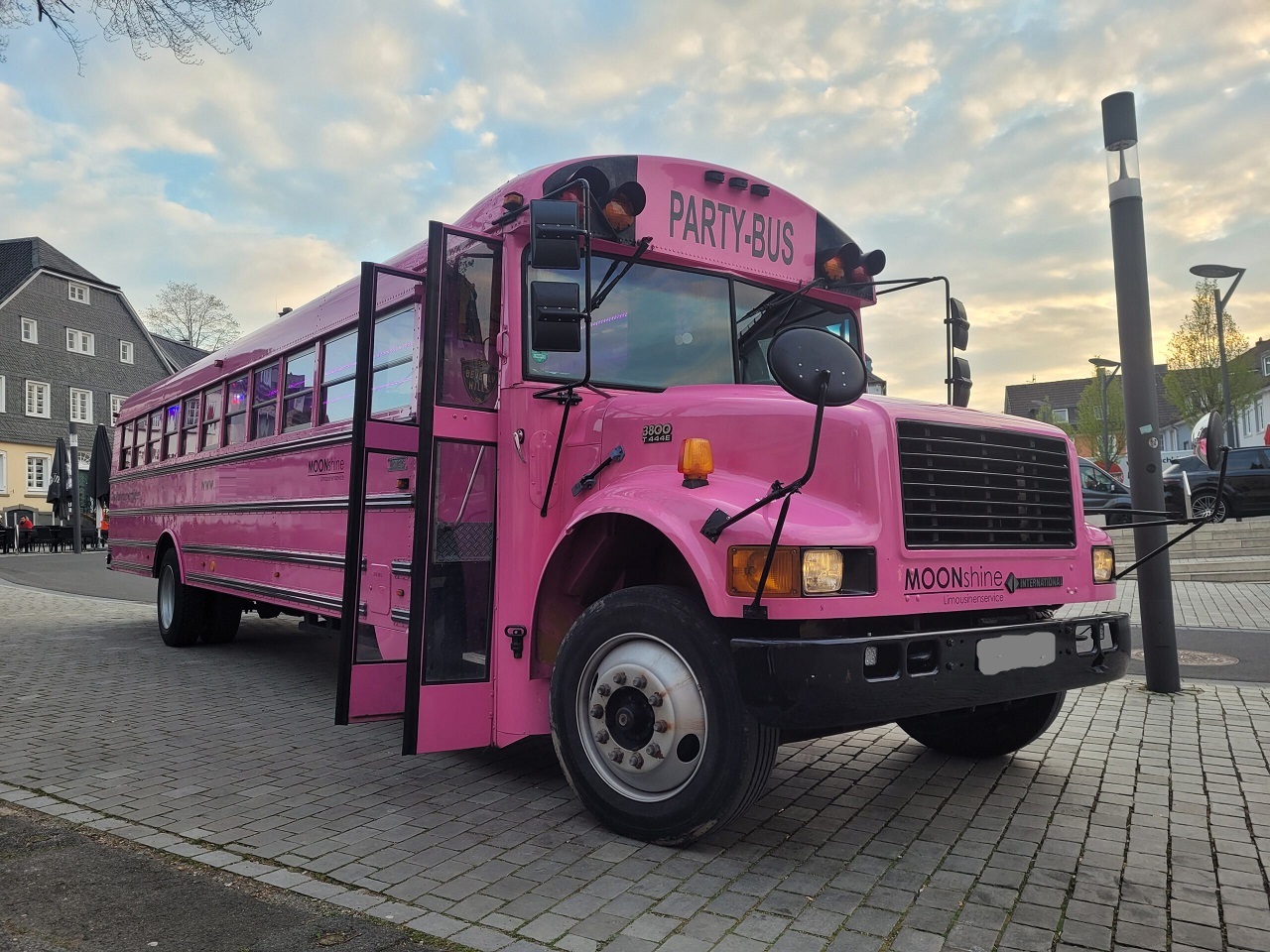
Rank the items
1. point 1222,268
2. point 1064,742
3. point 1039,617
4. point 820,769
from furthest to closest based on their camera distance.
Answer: point 1222,268 → point 1064,742 → point 820,769 → point 1039,617

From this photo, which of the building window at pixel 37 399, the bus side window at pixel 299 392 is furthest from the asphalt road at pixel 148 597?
the building window at pixel 37 399

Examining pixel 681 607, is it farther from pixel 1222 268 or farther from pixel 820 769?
pixel 1222 268

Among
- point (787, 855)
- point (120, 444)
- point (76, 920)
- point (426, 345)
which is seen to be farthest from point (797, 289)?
point (120, 444)

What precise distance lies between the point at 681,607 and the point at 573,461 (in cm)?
101

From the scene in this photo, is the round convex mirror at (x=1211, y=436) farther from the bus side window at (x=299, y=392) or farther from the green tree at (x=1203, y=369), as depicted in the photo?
the green tree at (x=1203, y=369)

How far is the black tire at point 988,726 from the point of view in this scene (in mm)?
4574

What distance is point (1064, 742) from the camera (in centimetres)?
522

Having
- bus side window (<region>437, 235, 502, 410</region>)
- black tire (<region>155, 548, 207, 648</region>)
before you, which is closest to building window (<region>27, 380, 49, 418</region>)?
black tire (<region>155, 548, 207, 648</region>)

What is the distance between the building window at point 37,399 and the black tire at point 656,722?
4485 centimetres

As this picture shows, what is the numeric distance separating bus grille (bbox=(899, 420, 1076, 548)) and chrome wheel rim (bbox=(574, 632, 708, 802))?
0.98 meters

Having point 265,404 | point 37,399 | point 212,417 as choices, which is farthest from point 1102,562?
point 37,399

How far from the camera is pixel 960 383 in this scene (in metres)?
5.16

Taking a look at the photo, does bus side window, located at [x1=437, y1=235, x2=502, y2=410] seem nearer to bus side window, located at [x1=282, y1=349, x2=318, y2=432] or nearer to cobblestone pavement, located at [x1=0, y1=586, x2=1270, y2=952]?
cobblestone pavement, located at [x1=0, y1=586, x2=1270, y2=952]

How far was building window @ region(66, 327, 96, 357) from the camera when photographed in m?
42.6
